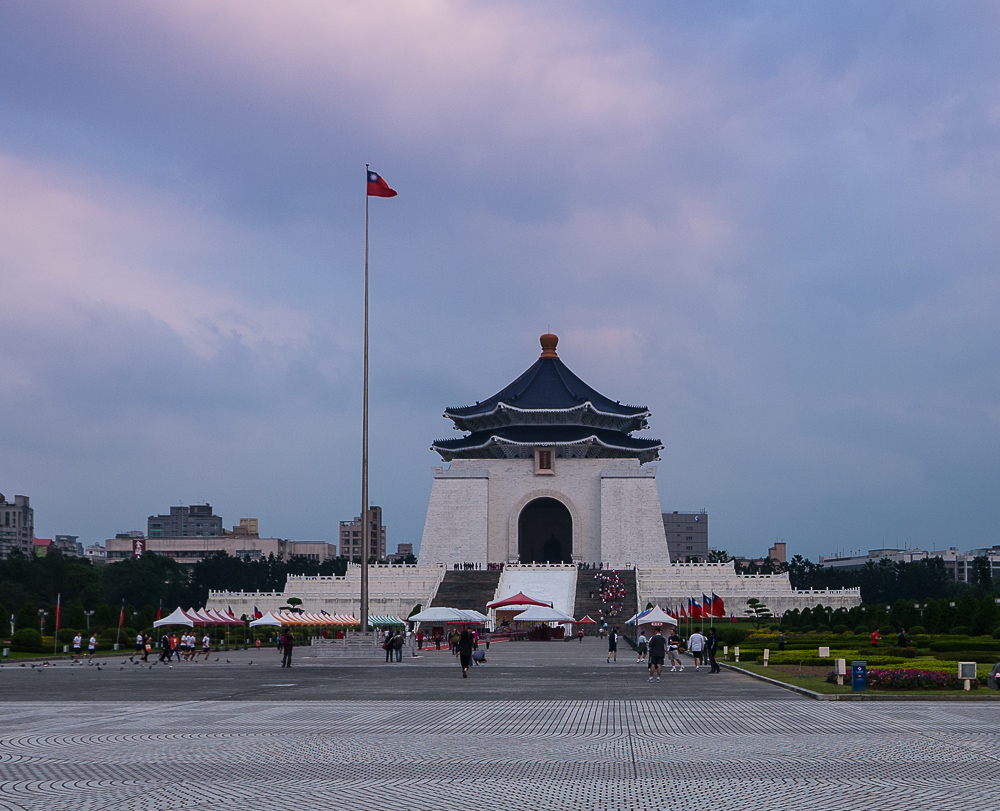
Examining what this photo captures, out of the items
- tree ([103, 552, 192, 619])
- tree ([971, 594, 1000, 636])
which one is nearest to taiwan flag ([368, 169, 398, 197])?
tree ([971, 594, 1000, 636])

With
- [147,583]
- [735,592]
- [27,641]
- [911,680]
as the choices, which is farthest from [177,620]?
[147,583]

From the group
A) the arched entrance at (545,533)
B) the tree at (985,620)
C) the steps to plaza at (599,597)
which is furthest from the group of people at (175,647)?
the arched entrance at (545,533)

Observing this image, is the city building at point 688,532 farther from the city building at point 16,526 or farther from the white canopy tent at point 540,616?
the white canopy tent at point 540,616

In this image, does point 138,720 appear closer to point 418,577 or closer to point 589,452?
point 418,577

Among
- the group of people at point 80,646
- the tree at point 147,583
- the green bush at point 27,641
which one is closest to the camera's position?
the group of people at point 80,646

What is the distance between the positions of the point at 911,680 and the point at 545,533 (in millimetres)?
58262

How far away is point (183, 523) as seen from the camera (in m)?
168

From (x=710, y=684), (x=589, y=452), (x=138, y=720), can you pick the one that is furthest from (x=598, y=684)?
(x=589, y=452)

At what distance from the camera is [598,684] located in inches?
811

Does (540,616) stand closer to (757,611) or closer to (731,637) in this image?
(731,637)

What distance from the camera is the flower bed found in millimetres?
17703

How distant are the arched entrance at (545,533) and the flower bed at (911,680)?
2197 inches

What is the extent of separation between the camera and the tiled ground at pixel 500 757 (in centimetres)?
845

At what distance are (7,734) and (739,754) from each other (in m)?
7.54
